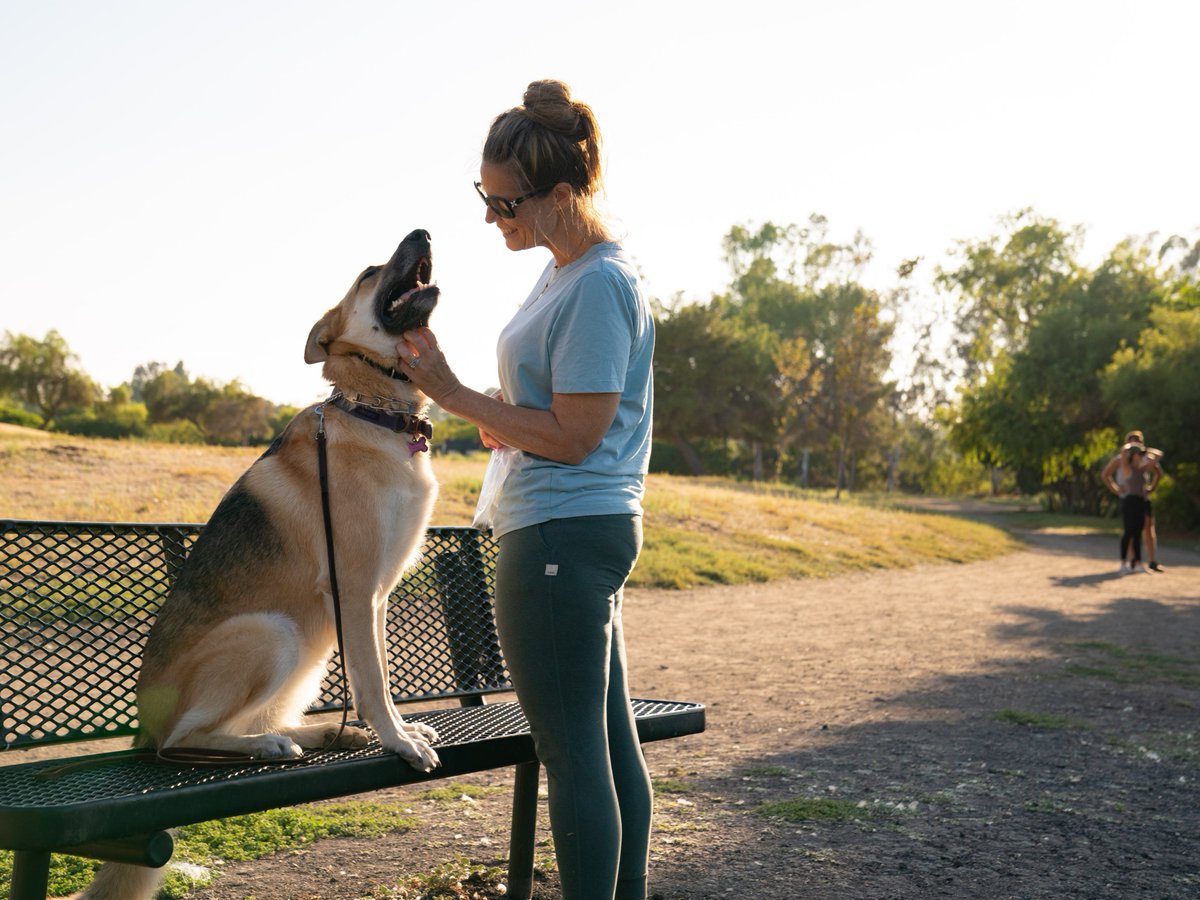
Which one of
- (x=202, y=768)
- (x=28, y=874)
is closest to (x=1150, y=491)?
(x=202, y=768)

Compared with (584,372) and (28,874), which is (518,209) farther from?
(28,874)

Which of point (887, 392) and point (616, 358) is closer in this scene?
point (616, 358)

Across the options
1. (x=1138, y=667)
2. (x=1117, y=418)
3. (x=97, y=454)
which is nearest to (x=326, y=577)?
(x=1138, y=667)

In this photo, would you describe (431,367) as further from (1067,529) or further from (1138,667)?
(1067,529)

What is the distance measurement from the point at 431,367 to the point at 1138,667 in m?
8.05

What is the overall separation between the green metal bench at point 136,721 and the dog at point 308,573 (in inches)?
6.2

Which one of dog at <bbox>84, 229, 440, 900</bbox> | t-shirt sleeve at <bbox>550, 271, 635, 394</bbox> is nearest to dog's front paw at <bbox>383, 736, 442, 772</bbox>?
dog at <bbox>84, 229, 440, 900</bbox>

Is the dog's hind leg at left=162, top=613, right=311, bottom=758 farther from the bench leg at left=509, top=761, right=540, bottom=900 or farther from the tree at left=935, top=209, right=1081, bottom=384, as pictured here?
the tree at left=935, top=209, right=1081, bottom=384

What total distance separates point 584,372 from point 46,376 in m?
46.4

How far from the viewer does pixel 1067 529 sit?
1268 inches

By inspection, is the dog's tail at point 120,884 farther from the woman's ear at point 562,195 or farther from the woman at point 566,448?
the woman's ear at point 562,195

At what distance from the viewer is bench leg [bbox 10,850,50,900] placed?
2.21 metres

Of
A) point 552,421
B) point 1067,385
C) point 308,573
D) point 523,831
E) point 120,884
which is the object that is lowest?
point 523,831

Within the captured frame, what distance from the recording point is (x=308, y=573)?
2.99m
